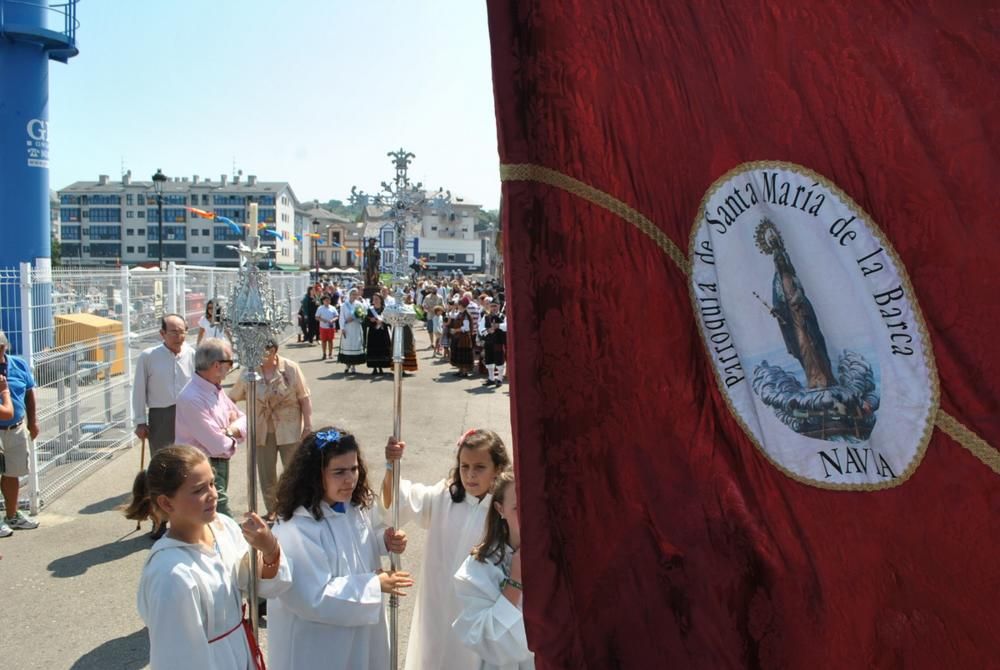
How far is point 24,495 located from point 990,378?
8.18 metres

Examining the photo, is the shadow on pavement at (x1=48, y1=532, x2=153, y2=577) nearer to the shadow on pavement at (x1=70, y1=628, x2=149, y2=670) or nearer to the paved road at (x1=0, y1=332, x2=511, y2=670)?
the paved road at (x1=0, y1=332, x2=511, y2=670)

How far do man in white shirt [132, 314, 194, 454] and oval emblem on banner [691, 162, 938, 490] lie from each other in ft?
20.0

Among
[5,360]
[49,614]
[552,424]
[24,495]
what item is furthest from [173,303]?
[552,424]

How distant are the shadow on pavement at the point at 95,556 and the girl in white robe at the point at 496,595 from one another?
429 cm

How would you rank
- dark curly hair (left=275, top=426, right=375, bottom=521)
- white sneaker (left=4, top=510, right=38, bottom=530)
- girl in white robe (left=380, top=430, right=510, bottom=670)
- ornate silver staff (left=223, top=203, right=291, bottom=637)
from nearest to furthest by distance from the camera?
ornate silver staff (left=223, top=203, right=291, bottom=637) < dark curly hair (left=275, top=426, right=375, bottom=521) < girl in white robe (left=380, top=430, right=510, bottom=670) < white sneaker (left=4, top=510, right=38, bottom=530)

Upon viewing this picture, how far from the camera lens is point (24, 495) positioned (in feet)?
25.1

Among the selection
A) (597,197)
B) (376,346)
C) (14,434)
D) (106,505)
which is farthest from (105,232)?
(597,197)

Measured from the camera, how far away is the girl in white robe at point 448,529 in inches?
145

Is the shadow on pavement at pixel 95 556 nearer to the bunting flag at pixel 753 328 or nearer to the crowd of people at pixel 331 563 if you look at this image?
the crowd of people at pixel 331 563

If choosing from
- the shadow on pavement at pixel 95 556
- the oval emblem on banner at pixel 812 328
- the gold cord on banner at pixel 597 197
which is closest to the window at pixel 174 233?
the shadow on pavement at pixel 95 556

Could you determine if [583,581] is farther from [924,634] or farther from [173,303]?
[173,303]

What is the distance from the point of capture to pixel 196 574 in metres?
2.71

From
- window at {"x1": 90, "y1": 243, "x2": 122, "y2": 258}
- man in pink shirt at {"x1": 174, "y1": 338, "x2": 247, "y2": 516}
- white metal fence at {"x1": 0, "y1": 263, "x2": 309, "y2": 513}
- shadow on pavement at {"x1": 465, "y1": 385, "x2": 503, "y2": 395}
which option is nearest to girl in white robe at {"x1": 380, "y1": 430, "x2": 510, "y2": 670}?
man in pink shirt at {"x1": 174, "y1": 338, "x2": 247, "y2": 516}

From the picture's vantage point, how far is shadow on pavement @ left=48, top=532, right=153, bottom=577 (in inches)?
241
